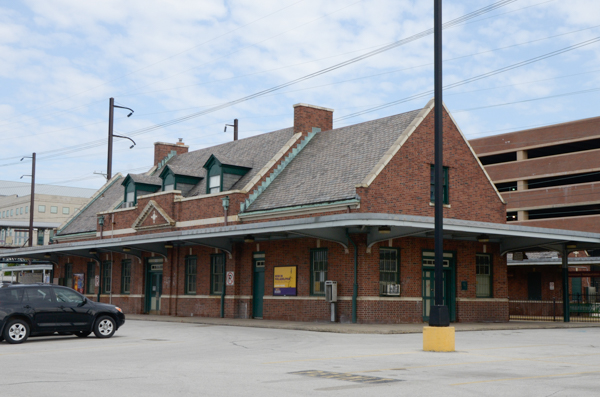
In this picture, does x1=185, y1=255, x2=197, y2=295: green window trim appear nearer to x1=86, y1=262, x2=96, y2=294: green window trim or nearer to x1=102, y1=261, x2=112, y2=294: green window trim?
x1=102, y1=261, x2=112, y2=294: green window trim

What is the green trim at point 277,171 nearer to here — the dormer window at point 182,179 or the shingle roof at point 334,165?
the shingle roof at point 334,165

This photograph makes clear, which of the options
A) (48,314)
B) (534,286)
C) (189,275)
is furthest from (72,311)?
(534,286)

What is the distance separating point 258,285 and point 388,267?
6540mm

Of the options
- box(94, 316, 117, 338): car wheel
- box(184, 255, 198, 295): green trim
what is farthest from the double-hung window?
box(94, 316, 117, 338): car wheel

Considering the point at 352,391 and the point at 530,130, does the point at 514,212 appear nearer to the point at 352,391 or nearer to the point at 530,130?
the point at 530,130

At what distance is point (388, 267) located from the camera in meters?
27.0

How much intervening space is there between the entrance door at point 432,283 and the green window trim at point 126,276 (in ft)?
58.3

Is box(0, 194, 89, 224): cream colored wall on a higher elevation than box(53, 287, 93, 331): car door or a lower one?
higher

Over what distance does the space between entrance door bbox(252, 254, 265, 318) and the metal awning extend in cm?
97

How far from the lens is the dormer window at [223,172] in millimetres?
33625

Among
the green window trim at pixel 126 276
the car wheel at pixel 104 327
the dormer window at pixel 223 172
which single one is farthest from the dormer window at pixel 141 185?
the car wheel at pixel 104 327

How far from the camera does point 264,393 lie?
9516 mm

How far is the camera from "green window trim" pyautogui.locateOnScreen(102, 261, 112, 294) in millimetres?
40812

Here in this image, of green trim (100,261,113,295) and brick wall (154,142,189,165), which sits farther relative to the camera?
brick wall (154,142,189,165)
